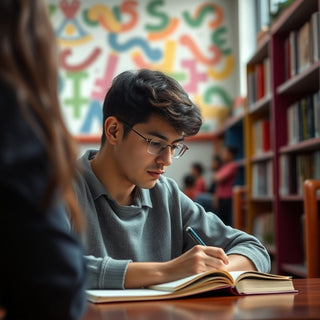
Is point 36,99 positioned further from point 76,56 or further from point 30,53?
point 76,56

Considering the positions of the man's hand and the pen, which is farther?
the pen

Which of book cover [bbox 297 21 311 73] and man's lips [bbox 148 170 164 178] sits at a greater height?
book cover [bbox 297 21 311 73]

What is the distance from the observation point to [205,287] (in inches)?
39.6

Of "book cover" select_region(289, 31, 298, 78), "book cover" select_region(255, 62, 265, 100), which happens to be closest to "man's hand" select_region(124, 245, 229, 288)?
"book cover" select_region(289, 31, 298, 78)

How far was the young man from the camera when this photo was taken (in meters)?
1.35

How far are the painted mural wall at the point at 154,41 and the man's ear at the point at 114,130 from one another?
18.4ft

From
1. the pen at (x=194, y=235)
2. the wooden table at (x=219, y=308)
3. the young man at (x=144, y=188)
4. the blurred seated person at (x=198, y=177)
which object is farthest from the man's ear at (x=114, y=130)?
the blurred seated person at (x=198, y=177)

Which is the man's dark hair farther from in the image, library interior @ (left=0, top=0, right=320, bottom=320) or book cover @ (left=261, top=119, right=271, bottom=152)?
book cover @ (left=261, top=119, right=271, bottom=152)

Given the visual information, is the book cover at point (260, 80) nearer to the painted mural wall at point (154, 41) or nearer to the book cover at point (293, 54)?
the book cover at point (293, 54)

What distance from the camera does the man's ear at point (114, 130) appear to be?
144 centimetres

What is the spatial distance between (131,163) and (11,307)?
2.86 feet

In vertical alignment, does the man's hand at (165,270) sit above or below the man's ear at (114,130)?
below

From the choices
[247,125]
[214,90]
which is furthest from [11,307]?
[214,90]

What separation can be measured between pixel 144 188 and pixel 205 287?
1.53 feet
